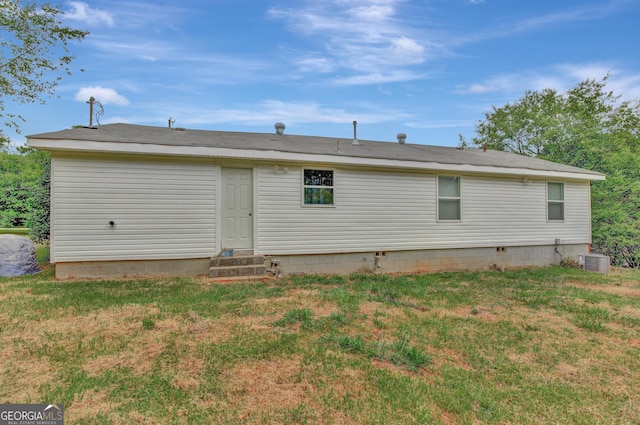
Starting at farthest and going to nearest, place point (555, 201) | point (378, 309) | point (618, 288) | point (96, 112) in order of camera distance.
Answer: point (555, 201), point (96, 112), point (618, 288), point (378, 309)

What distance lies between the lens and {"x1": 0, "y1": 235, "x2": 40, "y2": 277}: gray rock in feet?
23.7

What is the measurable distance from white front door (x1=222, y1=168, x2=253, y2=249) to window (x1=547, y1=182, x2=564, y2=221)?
409 inches

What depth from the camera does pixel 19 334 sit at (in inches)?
145

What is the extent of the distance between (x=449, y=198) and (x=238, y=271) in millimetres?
6738

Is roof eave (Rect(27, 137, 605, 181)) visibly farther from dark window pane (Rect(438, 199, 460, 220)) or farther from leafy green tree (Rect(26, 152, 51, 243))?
leafy green tree (Rect(26, 152, 51, 243))

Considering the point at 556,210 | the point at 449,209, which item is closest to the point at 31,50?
the point at 449,209

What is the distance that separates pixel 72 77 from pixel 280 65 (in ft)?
26.8

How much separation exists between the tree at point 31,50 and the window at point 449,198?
14.2 metres

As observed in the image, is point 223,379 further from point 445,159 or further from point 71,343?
point 445,159

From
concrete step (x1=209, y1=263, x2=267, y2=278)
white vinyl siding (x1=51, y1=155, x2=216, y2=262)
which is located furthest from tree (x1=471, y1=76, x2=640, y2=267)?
white vinyl siding (x1=51, y1=155, x2=216, y2=262)

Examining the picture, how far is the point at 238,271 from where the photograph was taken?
273 inches

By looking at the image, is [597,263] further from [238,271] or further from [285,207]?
[238,271]

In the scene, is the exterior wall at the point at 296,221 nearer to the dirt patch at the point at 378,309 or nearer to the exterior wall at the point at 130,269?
the exterior wall at the point at 130,269

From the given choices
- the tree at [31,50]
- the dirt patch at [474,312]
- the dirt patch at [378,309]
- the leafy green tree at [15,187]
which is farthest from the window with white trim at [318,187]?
the leafy green tree at [15,187]
